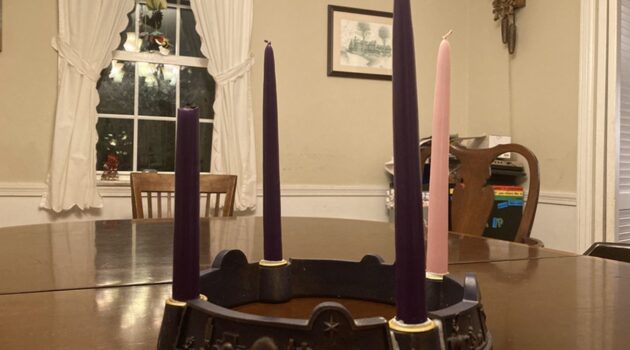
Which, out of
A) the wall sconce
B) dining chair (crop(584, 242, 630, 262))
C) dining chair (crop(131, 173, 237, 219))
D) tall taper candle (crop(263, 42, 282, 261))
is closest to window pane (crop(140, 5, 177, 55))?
dining chair (crop(131, 173, 237, 219))

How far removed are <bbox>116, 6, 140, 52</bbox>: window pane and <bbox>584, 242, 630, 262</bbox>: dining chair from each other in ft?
8.75

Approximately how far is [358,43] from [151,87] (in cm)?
139

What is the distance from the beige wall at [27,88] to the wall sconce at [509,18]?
2.75 meters

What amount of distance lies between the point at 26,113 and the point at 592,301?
9.45 ft

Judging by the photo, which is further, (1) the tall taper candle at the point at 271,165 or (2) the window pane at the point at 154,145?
(2) the window pane at the point at 154,145

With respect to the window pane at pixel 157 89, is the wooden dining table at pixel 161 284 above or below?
below

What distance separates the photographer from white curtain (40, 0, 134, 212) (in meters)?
2.59

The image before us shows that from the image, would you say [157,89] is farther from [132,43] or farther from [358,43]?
[358,43]

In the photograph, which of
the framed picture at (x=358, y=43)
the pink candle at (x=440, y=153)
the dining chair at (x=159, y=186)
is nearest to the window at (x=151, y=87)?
the framed picture at (x=358, y=43)

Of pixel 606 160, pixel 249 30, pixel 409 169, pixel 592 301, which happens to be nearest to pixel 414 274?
pixel 409 169

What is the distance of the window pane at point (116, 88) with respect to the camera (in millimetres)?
2855

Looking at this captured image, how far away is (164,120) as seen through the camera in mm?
2986

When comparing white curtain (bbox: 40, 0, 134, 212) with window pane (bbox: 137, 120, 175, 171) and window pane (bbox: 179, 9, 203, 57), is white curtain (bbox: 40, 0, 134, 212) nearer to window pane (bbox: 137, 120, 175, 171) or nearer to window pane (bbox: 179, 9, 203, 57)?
window pane (bbox: 137, 120, 175, 171)

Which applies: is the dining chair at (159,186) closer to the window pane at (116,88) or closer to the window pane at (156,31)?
the window pane at (116,88)
